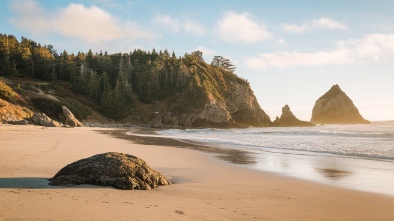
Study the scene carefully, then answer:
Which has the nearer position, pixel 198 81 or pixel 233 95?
pixel 198 81

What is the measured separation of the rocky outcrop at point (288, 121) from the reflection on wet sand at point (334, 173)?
8941 cm

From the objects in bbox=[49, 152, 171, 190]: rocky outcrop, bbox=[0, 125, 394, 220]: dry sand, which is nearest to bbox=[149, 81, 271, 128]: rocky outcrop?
bbox=[0, 125, 394, 220]: dry sand

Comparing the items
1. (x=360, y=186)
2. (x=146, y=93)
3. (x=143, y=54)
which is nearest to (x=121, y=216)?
(x=360, y=186)

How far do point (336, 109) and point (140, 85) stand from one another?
110m

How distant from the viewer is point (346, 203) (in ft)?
19.4

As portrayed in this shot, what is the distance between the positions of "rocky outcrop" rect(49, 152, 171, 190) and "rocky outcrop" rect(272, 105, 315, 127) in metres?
94.7

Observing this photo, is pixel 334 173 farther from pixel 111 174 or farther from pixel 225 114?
pixel 225 114

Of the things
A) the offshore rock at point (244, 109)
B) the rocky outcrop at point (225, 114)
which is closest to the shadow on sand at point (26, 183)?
the rocky outcrop at point (225, 114)

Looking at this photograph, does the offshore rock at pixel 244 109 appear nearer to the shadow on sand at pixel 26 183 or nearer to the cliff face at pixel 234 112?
the cliff face at pixel 234 112

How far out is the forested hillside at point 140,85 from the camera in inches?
3123

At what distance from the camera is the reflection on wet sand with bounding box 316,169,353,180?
9062 millimetres

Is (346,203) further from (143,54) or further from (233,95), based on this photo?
(143,54)

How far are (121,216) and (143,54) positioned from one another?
12288 cm

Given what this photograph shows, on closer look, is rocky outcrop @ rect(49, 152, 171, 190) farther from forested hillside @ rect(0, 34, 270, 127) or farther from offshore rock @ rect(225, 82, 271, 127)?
offshore rock @ rect(225, 82, 271, 127)
